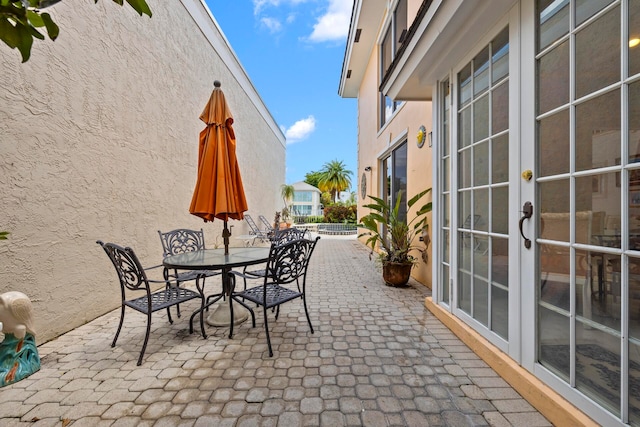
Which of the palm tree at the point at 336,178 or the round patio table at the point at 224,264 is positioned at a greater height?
the palm tree at the point at 336,178

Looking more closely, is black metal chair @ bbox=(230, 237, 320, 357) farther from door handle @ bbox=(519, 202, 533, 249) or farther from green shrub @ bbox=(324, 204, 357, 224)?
green shrub @ bbox=(324, 204, 357, 224)

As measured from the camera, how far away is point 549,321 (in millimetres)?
1783

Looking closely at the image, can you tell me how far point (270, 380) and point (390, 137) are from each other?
228 inches

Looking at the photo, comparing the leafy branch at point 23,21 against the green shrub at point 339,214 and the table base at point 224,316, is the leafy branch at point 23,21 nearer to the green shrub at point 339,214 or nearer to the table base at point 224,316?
the table base at point 224,316

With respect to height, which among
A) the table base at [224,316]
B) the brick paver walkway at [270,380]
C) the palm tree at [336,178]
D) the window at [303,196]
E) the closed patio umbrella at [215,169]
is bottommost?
the brick paver walkway at [270,380]

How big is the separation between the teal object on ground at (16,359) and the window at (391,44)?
19.8 ft

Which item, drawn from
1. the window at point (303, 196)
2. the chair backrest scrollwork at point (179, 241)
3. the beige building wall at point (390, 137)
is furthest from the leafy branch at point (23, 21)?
the window at point (303, 196)

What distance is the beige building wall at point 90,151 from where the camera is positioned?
8.07 feet

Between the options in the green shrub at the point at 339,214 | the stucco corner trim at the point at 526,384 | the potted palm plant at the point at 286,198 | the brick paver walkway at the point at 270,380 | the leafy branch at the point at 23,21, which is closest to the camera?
the leafy branch at the point at 23,21

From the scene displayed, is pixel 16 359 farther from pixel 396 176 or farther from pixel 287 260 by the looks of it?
pixel 396 176

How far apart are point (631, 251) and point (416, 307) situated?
247 centimetres

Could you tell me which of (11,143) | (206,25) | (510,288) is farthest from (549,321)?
(206,25)

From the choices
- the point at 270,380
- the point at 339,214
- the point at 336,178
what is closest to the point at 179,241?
the point at 270,380

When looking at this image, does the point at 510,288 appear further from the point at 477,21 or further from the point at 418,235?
the point at 418,235
